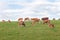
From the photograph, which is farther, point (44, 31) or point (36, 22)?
point (36, 22)

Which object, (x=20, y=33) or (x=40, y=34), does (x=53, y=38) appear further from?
(x=20, y=33)

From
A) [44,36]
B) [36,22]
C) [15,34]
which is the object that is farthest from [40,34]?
[36,22]

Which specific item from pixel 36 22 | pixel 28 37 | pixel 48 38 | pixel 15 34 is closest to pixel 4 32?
pixel 15 34

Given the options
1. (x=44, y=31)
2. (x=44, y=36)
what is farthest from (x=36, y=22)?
(x=44, y=36)

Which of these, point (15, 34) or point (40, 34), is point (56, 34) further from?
point (15, 34)

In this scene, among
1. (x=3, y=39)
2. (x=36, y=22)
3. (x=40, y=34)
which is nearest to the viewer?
(x=3, y=39)

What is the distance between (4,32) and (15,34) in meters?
1.88

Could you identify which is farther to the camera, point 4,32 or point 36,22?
point 36,22

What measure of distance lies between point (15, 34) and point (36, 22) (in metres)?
10.8

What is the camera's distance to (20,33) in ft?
81.5

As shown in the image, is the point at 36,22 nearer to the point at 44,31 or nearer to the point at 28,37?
the point at 44,31

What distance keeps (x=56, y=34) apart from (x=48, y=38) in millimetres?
2114

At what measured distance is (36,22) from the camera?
34.7m

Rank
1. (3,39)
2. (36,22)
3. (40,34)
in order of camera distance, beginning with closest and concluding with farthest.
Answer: (3,39) < (40,34) < (36,22)
